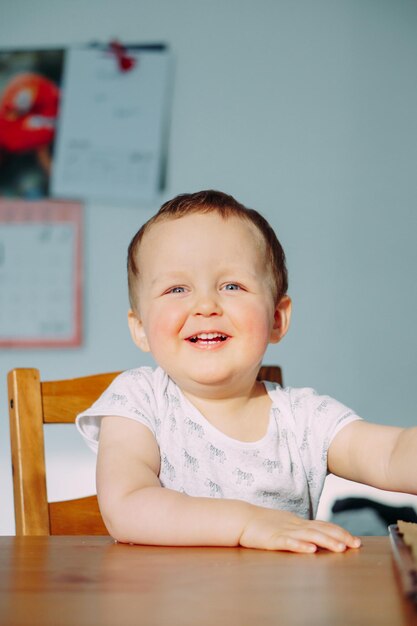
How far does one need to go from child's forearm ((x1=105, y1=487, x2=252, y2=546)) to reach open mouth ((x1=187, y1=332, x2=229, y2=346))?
234mm

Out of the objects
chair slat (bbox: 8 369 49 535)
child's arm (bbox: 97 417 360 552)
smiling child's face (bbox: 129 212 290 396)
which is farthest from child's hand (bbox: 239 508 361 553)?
chair slat (bbox: 8 369 49 535)

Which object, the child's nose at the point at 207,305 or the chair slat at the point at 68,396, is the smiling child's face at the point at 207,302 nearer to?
the child's nose at the point at 207,305

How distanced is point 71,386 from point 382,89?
1.51 m

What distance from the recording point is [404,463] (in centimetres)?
80

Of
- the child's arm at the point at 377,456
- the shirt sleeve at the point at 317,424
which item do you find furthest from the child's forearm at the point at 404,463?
the shirt sleeve at the point at 317,424

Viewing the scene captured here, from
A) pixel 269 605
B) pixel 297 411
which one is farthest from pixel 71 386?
pixel 269 605

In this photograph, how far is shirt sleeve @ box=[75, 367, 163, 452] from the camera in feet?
2.89

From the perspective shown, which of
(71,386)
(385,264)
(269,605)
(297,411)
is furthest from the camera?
(385,264)

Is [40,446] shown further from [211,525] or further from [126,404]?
[211,525]

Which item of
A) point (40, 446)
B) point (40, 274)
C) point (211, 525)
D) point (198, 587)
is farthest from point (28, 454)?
point (40, 274)

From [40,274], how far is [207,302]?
1380mm

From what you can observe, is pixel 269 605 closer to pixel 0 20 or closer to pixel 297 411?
pixel 297 411

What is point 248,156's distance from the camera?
2232 mm

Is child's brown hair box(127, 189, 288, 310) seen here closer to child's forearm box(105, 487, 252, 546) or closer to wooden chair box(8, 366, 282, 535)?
wooden chair box(8, 366, 282, 535)
